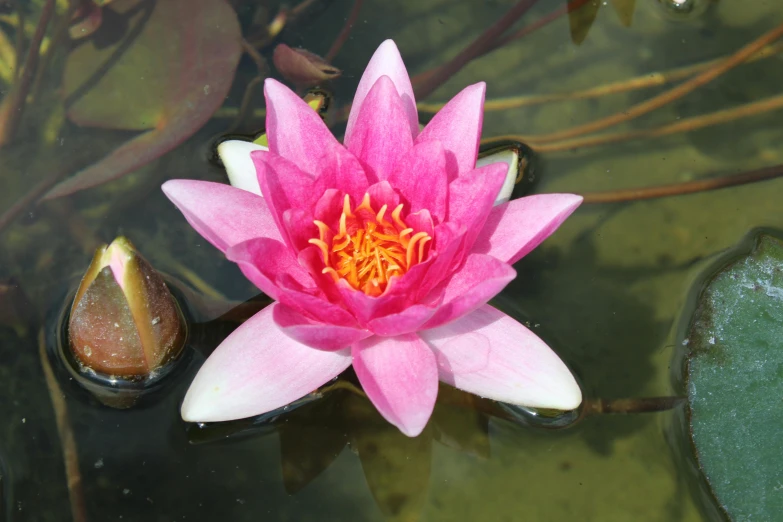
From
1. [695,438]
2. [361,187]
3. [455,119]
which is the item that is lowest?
[695,438]

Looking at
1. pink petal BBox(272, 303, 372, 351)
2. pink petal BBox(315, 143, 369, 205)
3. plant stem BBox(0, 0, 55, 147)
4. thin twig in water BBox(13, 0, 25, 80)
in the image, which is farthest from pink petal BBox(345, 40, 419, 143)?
thin twig in water BBox(13, 0, 25, 80)

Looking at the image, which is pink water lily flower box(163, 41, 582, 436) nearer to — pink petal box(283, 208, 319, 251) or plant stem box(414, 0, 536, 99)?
pink petal box(283, 208, 319, 251)

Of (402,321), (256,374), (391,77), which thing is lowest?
(256,374)

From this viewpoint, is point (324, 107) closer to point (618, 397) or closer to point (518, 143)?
point (518, 143)

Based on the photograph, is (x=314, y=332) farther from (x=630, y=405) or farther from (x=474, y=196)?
(x=630, y=405)

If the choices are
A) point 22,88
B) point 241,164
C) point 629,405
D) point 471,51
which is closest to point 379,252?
point 241,164

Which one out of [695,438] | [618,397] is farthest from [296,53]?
[695,438]

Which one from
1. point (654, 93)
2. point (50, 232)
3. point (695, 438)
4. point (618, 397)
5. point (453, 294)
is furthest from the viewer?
point (654, 93)
